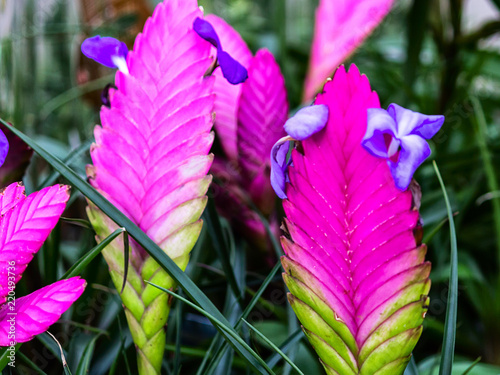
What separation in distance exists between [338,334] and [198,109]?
152 millimetres

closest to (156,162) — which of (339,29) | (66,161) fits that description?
(66,161)

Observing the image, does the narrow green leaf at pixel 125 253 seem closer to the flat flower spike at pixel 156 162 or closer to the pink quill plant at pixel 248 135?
the flat flower spike at pixel 156 162

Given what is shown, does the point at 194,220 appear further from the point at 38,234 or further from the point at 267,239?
the point at 267,239

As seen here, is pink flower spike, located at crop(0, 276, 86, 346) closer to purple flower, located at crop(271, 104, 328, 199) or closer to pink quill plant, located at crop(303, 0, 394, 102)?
purple flower, located at crop(271, 104, 328, 199)

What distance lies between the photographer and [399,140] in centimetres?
24

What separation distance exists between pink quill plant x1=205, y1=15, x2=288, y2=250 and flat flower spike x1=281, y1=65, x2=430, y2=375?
182 mm

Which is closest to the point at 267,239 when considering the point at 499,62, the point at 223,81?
the point at 223,81

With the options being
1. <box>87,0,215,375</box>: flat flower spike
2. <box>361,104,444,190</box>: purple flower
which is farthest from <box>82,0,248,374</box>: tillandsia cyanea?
<box>361,104,444,190</box>: purple flower

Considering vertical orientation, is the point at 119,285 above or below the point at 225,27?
below

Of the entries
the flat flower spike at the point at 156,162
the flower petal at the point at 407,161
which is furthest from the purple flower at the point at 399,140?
the flat flower spike at the point at 156,162

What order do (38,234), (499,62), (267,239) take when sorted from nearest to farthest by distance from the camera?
1. (38,234)
2. (267,239)
3. (499,62)

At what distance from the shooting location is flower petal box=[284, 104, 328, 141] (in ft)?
0.82

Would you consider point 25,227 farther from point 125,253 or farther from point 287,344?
point 287,344

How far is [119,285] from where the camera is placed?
298mm
